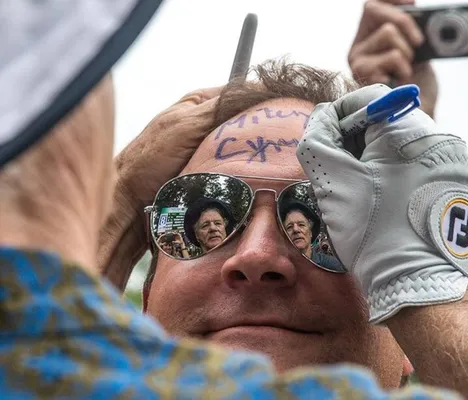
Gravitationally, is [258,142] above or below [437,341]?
above

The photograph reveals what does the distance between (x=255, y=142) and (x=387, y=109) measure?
0.60 m

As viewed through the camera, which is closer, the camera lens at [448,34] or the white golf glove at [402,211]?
the white golf glove at [402,211]

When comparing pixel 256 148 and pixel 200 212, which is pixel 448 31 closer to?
pixel 256 148

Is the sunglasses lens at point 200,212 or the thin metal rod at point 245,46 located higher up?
the thin metal rod at point 245,46

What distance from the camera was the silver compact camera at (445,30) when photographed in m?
2.21

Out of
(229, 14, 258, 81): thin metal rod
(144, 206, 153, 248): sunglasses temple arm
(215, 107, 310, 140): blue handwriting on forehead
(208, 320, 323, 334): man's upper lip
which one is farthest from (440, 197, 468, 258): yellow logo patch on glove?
(229, 14, 258, 81): thin metal rod

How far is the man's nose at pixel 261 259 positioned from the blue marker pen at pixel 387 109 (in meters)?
0.34

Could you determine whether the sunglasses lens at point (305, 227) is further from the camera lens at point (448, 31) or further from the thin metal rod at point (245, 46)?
the thin metal rod at point (245, 46)

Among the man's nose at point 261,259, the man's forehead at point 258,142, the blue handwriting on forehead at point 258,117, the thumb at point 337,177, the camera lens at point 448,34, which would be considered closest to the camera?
the thumb at point 337,177

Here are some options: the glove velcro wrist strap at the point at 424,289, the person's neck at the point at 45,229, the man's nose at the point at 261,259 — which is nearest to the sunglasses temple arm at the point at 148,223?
the man's nose at the point at 261,259

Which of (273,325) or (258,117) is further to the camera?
(258,117)

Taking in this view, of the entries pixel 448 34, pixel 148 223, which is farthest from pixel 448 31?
pixel 148 223

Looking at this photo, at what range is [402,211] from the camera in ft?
6.19

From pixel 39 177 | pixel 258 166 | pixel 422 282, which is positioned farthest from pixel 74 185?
pixel 258 166
